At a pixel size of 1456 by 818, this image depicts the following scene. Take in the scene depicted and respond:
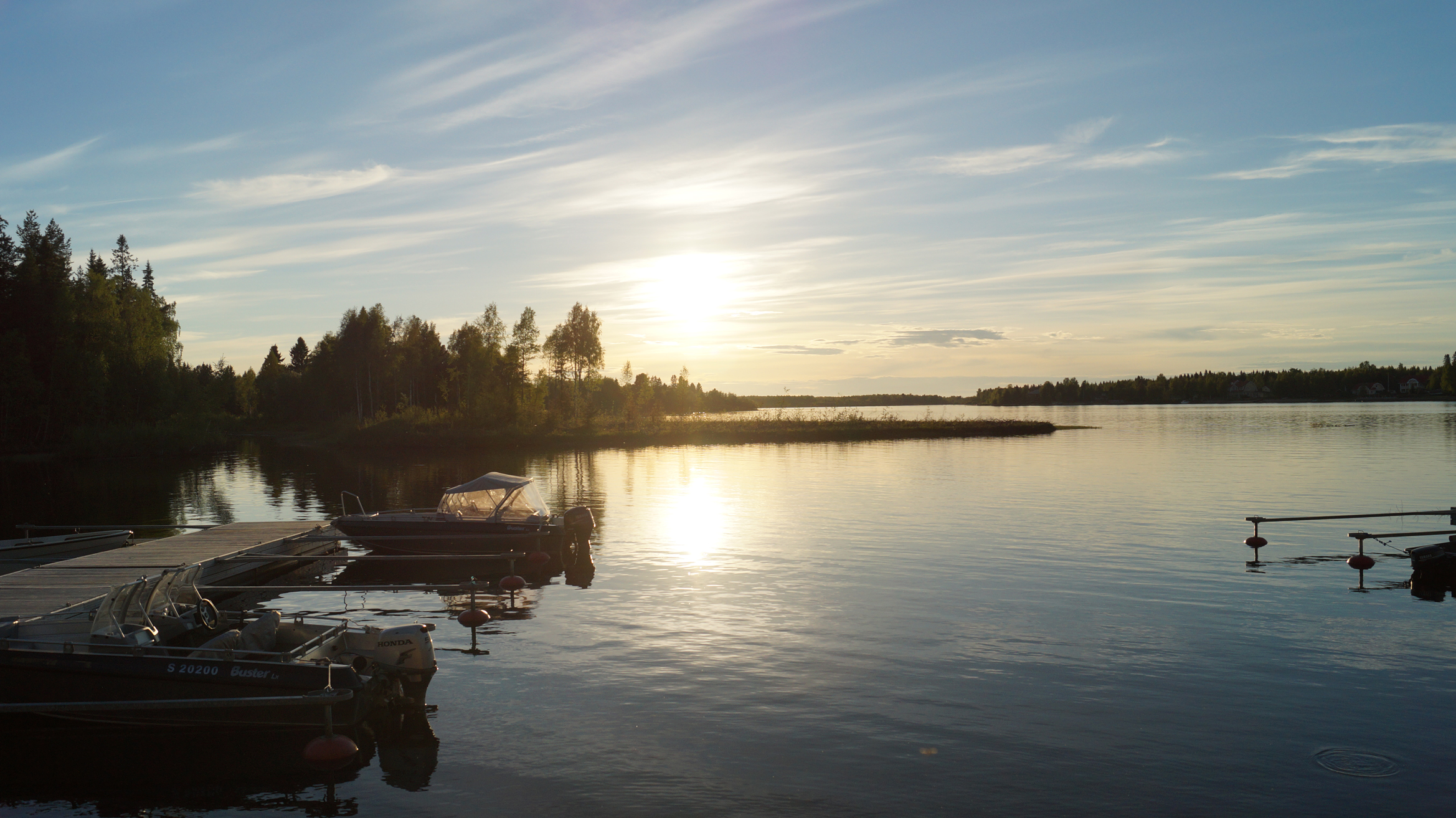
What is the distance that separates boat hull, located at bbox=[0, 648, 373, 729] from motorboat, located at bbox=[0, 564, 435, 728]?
1 centimetres

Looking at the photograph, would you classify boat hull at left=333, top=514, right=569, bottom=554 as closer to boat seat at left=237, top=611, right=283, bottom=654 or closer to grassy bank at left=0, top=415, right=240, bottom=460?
boat seat at left=237, top=611, right=283, bottom=654

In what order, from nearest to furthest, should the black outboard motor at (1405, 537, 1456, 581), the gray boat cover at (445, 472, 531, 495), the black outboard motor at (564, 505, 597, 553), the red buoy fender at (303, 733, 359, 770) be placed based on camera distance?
the red buoy fender at (303, 733, 359, 770)
the black outboard motor at (1405, 537, 1456, 581)
the black outboard motor at (564, 505, 597, 553)
the gray boat cover at (445, 472, 531, 495)

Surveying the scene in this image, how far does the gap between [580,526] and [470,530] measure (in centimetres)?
358

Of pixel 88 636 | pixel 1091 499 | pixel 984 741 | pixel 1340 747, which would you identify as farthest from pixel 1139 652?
pixel 1091 499

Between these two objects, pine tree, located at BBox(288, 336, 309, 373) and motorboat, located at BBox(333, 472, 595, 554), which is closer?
motorboat, located at BBox(333, 472, 595, 554)

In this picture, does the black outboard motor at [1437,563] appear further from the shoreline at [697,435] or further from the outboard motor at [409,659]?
the shoreline at [697,435]

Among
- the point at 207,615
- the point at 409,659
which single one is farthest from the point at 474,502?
the point at 409,659

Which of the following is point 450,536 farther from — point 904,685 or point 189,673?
point 904,685

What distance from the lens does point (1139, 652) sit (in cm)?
1623

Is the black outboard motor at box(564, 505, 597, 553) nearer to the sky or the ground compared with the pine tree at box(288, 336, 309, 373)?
nearer to the ground

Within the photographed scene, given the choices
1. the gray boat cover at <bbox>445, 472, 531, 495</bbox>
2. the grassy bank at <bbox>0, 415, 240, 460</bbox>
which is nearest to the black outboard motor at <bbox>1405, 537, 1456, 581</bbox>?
the gray boat cover at <bbox>445, 472, 531, 495</bbox>

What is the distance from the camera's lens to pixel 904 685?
14.5 meters

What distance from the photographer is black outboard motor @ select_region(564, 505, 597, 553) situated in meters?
27.7

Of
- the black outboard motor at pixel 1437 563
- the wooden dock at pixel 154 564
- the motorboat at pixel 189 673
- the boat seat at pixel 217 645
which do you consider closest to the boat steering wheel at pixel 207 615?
the boat seat at pixel 217 645
